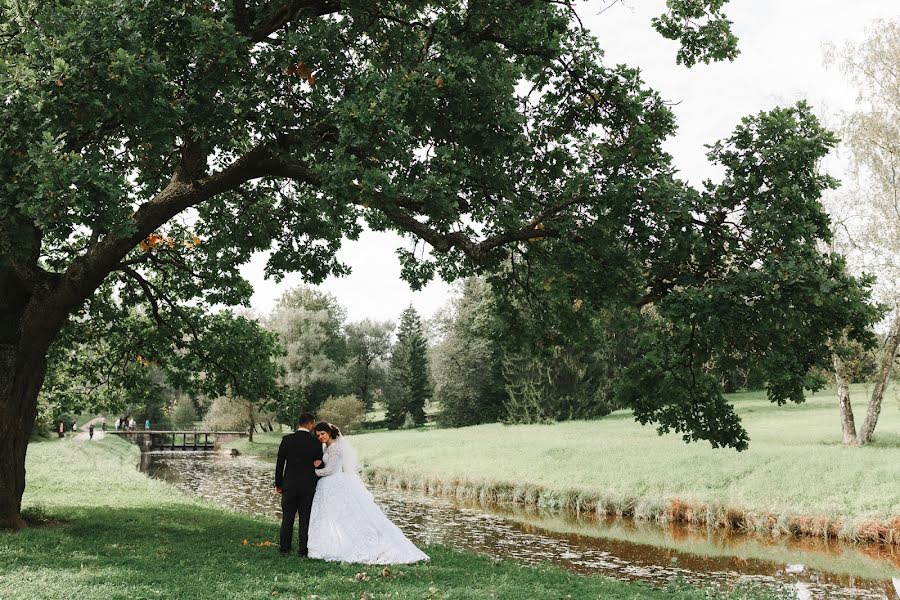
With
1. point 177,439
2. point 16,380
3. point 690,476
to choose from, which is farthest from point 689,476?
point 177,439

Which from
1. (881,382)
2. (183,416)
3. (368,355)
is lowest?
(183,416)

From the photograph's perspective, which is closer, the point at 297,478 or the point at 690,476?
the point at 297,478

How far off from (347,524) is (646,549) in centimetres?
964

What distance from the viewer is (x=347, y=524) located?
36.3 feet

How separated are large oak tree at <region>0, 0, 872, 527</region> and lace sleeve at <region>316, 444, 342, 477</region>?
3893mm

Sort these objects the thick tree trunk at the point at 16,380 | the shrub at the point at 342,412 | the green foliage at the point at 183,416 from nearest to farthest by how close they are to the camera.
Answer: the thick tree trunk at the point at 16,380, the shrub at the point at 342,412, the green foliage at the point at 183,416

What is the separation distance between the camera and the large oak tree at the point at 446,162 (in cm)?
891

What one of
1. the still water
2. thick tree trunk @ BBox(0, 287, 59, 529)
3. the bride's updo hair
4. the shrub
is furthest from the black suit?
the shrub

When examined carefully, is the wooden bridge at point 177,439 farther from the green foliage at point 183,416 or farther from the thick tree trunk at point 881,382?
the thick tree trunk at point 881,382

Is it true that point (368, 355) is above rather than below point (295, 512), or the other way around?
above

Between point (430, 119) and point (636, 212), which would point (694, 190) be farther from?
point (430, 119)

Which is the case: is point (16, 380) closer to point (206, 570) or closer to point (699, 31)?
point (206, 570)

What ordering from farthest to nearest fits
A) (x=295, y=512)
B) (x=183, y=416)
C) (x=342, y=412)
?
(x=183, y=416), (x=342, y=412), (x=295, y=512)

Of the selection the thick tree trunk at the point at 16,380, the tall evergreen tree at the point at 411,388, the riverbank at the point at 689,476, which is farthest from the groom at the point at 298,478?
the tall evergreen tree at the point at 411,388
